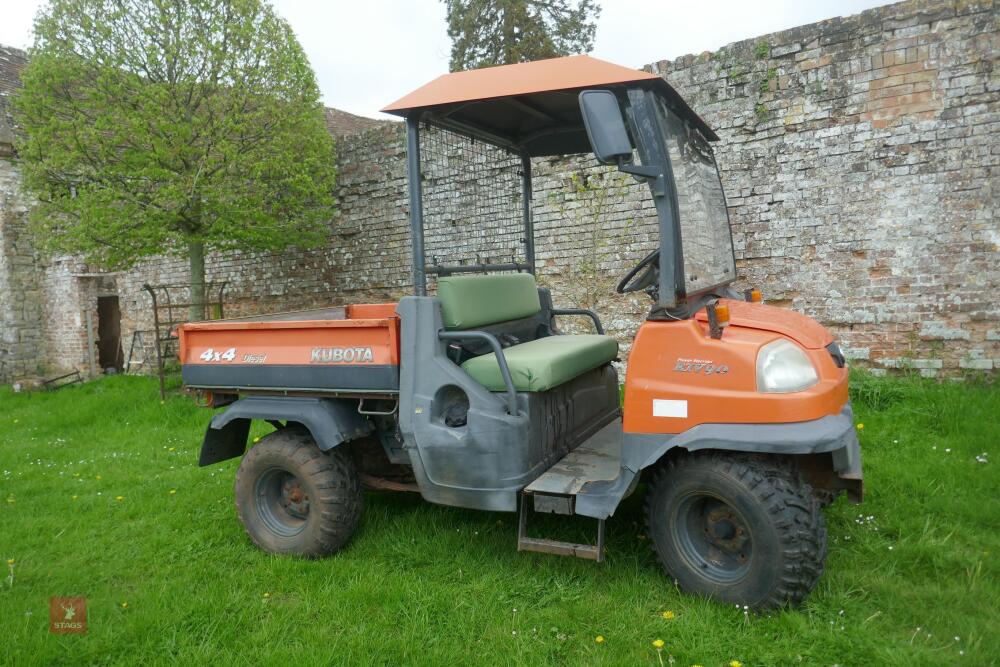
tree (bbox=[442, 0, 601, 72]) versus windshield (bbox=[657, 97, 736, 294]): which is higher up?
tree (bbox=[442, 0, 601, 72])

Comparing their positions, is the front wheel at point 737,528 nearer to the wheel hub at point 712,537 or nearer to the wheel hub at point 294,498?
the wheel hub at point 712,537

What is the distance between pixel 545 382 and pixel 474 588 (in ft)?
3.48

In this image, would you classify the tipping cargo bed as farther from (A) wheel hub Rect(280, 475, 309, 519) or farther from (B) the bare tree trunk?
(B) the bare tree trunk

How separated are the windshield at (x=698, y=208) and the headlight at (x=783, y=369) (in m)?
0.44

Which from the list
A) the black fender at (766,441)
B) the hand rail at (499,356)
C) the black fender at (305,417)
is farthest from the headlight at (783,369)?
the black fender at (305,417)

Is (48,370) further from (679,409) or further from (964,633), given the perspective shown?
(964,633)

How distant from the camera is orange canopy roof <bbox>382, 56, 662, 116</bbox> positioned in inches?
118

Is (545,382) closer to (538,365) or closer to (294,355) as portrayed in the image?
(538,365)

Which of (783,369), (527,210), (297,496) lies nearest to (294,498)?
(297,496)

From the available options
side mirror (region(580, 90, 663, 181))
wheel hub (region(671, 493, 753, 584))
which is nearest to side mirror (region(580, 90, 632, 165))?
side mirror (region(580, 90, 663, 181))

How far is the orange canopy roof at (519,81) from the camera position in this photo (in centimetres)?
301

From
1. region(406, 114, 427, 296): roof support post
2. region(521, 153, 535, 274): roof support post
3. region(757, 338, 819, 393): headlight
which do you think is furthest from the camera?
region(521, 153, 535, 274): roof support post

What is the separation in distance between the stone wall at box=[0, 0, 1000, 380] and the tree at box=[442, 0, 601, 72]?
12596mm

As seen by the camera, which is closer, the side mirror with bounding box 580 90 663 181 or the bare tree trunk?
the side mirror with bounding box 580 90 663 181
